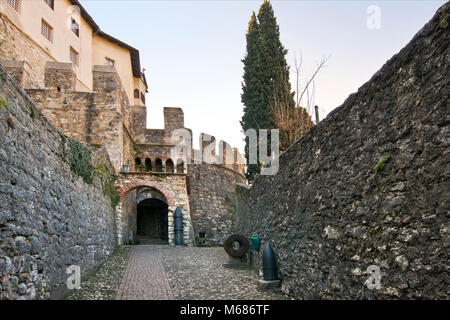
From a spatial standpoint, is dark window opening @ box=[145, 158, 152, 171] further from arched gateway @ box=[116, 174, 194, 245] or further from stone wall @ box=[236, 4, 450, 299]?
stone wall @ box=[236, 4, 450, 299]

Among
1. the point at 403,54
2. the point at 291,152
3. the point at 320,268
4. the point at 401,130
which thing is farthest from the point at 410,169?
the point at 291,152

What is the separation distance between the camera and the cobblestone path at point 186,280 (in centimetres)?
596

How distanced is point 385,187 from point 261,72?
52.3 feet

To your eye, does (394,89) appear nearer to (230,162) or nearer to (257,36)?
(257,36)

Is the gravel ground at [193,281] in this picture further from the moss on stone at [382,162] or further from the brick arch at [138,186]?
the brick arch at [138,186]

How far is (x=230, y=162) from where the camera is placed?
2402 centimetres

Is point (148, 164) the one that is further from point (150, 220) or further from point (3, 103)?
point (3, 103)

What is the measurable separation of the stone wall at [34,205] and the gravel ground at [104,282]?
0.32m

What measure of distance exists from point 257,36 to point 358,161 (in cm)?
1731

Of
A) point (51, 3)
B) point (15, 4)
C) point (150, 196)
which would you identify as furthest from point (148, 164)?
point (51, 3)

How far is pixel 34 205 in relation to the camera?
14.3 feet

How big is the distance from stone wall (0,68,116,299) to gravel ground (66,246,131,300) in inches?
12.7

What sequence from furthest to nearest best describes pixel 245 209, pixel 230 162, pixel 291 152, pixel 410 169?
1. pixel 230 162
2. pixel 245 209
3. pixel 291 152
4. pixel 410 169

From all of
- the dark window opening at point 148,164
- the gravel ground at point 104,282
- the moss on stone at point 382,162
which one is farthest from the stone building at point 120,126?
the moss on stone at point 382,162
